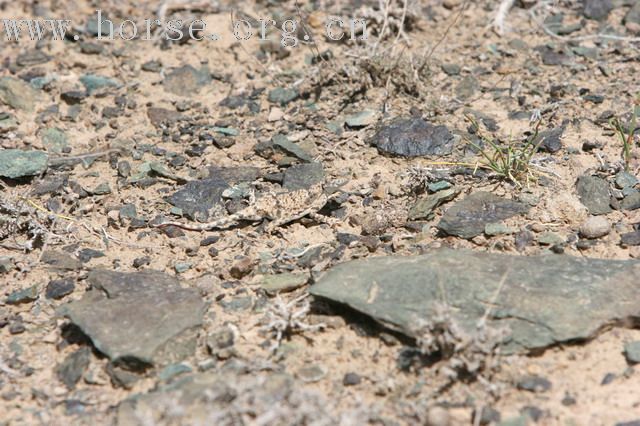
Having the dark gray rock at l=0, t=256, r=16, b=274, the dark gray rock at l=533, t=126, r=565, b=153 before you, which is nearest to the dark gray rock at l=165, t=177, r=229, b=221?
the dark gray rock at l=0, t=256, r=16, b=274

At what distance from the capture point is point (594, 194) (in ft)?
14.7

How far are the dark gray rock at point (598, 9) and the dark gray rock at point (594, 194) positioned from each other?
2052 mm

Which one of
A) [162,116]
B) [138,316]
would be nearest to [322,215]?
[138,316]

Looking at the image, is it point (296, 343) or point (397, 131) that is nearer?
Answer: point (296, 343)

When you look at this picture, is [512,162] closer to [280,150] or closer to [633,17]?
[280,150]

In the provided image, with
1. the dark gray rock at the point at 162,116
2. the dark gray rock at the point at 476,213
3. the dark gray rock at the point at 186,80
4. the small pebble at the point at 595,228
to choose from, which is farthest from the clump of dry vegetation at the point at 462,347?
the dark gray rock at the point at 186,80

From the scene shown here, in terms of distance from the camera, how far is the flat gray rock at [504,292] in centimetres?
352

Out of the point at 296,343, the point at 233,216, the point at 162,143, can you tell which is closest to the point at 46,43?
the point at 162,143

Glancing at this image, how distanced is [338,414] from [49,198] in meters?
2.38

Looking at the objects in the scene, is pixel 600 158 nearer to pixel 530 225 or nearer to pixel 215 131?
pixel 530 225

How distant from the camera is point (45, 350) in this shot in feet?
12.3

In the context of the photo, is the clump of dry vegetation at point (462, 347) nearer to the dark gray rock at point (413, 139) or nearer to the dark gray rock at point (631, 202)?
the dark gray rock at point (631, 202)

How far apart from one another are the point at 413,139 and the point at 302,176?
709mm

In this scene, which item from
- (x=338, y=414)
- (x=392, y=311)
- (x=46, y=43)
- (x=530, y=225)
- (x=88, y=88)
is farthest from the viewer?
(x=46, y=43)
